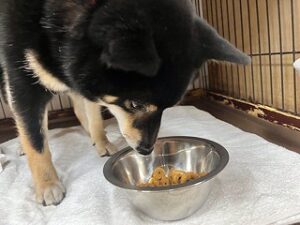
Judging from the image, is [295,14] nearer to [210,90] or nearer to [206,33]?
[206,33]

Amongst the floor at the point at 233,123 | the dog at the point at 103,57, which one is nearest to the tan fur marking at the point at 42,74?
the dog at the point at 103,57

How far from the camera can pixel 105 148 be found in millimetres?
1642

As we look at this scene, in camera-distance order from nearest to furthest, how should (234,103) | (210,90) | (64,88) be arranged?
(64,88)
(234,103)
(210,90)

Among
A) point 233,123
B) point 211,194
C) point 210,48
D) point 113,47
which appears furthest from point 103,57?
point 233,123

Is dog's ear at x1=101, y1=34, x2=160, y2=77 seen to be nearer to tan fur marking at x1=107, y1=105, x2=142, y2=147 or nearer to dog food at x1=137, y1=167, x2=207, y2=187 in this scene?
tan fur marking at x1=107, y1=105, x2=142, y2=147

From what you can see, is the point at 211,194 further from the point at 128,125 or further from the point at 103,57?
the point at 103,57

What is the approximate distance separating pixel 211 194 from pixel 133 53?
600 millimetres

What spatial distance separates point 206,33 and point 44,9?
470 millimetres

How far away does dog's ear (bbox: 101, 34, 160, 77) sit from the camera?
2.51ft

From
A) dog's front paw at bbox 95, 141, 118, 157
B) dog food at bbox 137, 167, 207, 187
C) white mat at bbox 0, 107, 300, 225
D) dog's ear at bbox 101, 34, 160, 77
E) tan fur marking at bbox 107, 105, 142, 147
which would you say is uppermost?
dog's ear at bbox 101, 34, 160, 77

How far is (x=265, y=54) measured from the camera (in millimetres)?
1701

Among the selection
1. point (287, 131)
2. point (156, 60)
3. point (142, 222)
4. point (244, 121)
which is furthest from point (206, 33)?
point (244, 121)

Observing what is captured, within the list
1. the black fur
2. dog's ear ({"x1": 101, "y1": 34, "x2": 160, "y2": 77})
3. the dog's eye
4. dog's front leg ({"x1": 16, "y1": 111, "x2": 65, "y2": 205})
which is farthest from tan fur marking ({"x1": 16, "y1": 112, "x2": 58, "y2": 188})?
dog's ear ({"x1": 101, "y1": 34, "x2": 160, "y2": 77})

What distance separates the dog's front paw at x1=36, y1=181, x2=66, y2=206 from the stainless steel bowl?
21 cm
